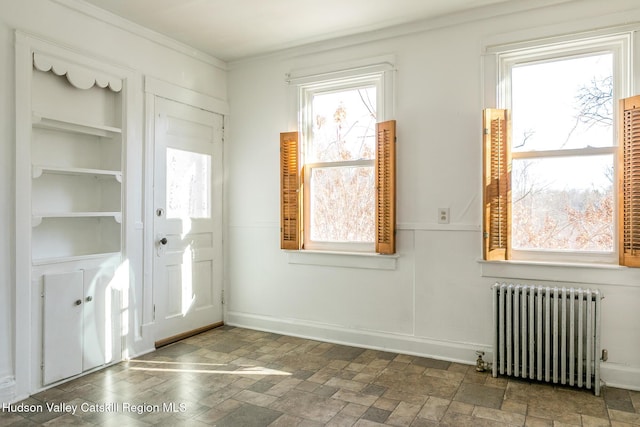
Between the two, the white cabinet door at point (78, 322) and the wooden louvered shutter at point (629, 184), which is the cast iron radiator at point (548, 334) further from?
the white cabinet door at point (78, 322)

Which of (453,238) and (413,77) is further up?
(413,77)

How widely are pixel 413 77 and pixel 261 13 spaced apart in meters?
1.43

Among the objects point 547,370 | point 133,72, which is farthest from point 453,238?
point 133,72

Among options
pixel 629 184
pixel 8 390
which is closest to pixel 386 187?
pixel 629 184

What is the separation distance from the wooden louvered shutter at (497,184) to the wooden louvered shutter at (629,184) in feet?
2.43

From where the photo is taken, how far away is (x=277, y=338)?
4301 mm

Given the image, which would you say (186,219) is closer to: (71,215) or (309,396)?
(71,215)

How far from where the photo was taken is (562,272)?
3270 millimetres

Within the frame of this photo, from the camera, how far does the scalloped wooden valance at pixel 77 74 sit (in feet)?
10.2

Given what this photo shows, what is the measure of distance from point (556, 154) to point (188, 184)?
338 cm

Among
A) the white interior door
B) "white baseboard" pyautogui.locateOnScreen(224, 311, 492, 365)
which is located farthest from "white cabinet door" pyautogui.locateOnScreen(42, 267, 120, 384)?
"white baseboard" pyautogui.locateOnScreen(224, 311, 492, 365)

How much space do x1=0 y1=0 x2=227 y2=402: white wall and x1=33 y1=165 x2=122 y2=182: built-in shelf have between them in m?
0.13

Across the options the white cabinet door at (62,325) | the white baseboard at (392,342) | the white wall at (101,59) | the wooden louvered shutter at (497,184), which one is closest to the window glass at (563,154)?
the wooden louvered shutter at (497,184)

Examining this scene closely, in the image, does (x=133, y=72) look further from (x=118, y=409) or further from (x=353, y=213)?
(x=118, y=409)
